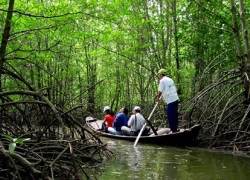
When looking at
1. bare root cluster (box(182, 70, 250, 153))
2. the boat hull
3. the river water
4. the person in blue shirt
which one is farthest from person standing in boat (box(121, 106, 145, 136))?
the river water

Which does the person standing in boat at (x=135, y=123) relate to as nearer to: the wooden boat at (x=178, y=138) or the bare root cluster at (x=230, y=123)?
the wooden boat at (x=178, y=138)

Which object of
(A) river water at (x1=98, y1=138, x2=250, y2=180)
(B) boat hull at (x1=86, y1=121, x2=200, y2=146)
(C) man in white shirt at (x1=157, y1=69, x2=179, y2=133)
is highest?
(C) man in white shirt at (x1=157, y1=69, x2=179, y2=133)

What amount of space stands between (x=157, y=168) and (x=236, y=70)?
130 inches

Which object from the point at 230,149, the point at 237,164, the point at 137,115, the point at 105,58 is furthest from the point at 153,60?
the point at 237,164

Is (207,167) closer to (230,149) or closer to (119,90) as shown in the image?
(230,149)

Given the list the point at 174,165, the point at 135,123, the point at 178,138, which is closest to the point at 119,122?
the point at 135,123

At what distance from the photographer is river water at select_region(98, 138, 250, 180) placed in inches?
171

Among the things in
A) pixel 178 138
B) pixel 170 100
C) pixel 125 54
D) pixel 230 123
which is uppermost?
pixel 125 54

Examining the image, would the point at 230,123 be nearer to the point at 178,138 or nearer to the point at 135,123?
the point at 178,138

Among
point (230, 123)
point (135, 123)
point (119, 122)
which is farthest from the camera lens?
point (119, 122)

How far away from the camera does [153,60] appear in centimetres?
1299

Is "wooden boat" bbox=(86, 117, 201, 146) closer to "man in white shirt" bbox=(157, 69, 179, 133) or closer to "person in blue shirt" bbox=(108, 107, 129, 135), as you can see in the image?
"man in white shirt" bbox=(157, 69, 179, 133)

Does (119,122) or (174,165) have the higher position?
(119,122)

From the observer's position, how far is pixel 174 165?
16.5 ft
